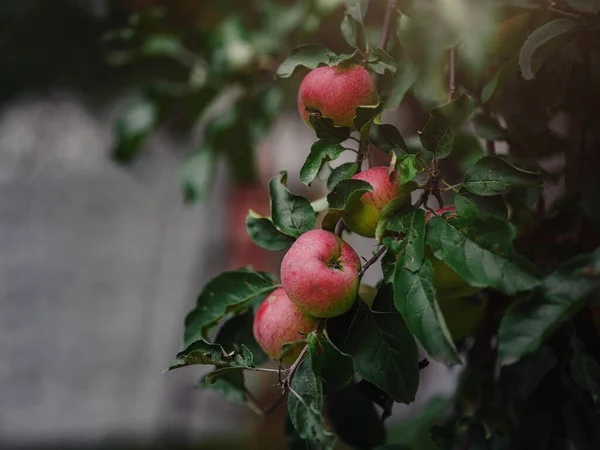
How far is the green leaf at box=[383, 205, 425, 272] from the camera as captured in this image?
1.37 ft

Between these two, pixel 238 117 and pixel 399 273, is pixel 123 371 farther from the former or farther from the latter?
pixel 399 273

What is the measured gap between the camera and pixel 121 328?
2539mm

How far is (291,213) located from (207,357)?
0.14 meters

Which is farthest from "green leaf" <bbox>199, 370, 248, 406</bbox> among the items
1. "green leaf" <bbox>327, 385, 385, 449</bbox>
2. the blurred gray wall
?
the blurred gray wall

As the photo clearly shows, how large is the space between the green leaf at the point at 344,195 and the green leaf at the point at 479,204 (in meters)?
0.06

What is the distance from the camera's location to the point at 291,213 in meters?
0.52

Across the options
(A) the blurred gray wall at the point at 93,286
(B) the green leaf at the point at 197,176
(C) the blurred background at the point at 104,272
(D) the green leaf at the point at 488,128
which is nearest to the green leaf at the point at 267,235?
(D) the green leaf at the point at 488,128

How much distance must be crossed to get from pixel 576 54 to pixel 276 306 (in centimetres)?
36

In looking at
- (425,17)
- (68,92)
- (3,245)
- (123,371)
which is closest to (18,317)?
(3,245)

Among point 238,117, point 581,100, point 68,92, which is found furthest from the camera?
point 68,92

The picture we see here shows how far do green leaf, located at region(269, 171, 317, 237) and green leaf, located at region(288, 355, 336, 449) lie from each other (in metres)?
0.11

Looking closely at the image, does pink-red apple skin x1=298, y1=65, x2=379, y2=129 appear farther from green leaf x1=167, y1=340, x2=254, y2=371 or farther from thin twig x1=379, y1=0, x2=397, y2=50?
green leaf x1=167, y1=340, x2=254, y2=371

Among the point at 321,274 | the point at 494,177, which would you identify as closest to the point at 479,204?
the point at 494,177

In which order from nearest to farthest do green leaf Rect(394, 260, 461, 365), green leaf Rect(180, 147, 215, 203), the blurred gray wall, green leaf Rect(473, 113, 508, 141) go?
green leaf Rect(394, 260, 461, 365), green leaf Rect(473, 113, 508, 141), green leaf Rect(180, 147, 215, 203), the blurred gray wall
